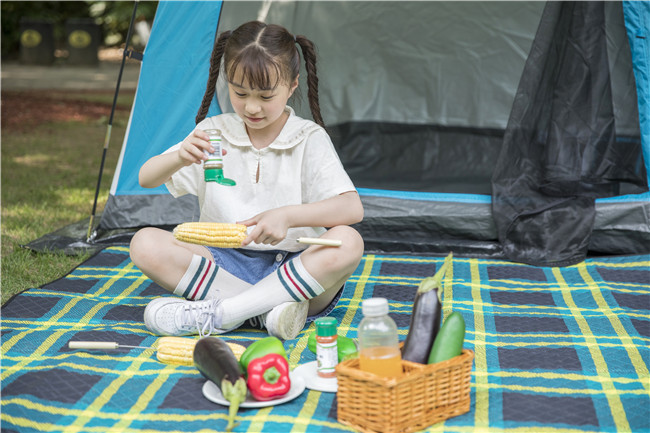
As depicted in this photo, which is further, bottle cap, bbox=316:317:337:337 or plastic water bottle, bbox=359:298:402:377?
bottle cap, bbox=316:317:337:337

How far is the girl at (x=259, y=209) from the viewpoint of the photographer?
2.18 m

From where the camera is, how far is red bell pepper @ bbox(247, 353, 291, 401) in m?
1.74

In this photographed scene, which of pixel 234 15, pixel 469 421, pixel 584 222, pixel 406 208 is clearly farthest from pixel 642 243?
pixel 234 15

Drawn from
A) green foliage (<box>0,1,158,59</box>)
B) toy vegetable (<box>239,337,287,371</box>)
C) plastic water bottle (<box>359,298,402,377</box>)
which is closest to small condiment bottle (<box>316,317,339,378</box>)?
toy vegetable (<box>239,337,287,371</box>)

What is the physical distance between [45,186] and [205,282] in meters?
2.51

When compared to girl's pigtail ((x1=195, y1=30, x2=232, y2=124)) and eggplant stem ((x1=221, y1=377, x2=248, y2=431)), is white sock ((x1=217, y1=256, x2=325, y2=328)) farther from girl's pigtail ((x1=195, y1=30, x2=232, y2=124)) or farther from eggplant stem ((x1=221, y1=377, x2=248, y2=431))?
girl's pigtail ((x1=195, y1=30, x2=232, y2=124))

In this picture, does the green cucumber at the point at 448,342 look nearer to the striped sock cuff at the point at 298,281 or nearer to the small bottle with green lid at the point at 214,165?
the striped sock cuff at the point at 298,281

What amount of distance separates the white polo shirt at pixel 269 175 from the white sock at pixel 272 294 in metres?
0.17

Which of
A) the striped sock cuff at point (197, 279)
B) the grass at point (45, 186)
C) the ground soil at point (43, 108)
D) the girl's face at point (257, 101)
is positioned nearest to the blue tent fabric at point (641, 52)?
the girl's face at point (257, 101)

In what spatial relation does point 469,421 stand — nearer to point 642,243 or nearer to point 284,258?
point 284,258

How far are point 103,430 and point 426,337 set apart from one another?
2.28ft

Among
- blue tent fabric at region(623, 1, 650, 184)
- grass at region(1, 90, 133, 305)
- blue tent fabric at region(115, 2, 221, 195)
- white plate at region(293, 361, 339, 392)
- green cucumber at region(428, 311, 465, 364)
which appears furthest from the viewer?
blue tent fabric at region(115, 2, 221, 195)

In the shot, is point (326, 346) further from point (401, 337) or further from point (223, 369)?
point (401, 337)

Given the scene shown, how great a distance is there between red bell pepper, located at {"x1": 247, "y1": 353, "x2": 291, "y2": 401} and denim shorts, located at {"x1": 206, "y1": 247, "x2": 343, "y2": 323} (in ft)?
2.06
